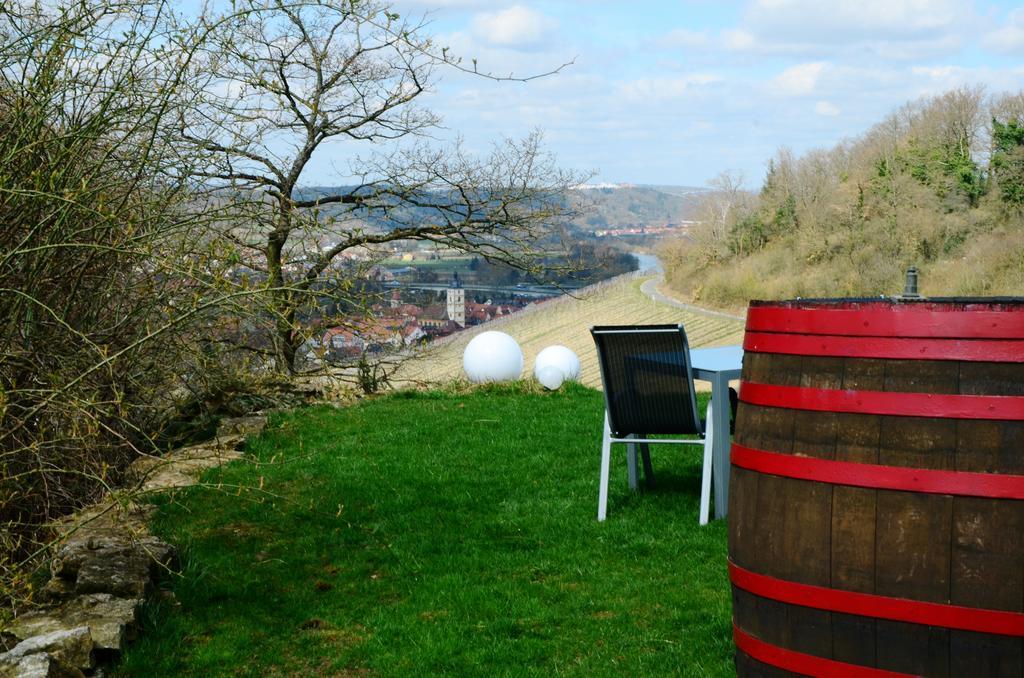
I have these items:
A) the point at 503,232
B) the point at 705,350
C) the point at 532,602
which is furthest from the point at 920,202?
the point at 532,602

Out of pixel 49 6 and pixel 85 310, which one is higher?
pixel 49 6

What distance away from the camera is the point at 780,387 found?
8.15ft

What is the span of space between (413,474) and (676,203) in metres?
37.1

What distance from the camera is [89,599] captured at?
12.3 ft

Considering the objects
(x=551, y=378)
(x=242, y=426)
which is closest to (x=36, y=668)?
(x=242, y=426)

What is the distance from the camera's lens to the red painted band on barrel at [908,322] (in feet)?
7.23

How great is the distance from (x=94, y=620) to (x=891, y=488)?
2.74 metres

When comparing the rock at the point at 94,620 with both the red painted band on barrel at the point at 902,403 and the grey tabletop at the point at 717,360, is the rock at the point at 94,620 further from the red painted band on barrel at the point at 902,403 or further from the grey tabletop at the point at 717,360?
the grey tabletop at the point at 717,360

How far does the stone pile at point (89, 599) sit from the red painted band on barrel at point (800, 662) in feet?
5.87

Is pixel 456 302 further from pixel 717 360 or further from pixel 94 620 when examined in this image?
pixel 94 620

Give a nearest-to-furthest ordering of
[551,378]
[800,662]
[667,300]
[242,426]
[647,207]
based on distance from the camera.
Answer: [800,662]
[242,426]
[551,378]
[667,300]
[647,207]

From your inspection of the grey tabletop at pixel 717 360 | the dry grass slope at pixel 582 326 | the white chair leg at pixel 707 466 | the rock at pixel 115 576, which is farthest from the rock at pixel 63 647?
the dry grass slope at pixel 582 326

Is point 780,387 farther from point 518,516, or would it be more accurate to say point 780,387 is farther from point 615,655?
point 518,516

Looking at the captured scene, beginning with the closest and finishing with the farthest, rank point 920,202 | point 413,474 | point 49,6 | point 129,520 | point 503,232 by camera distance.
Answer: point 49,6, point 129,520, point 413,474, point 503,232, point 920,202
